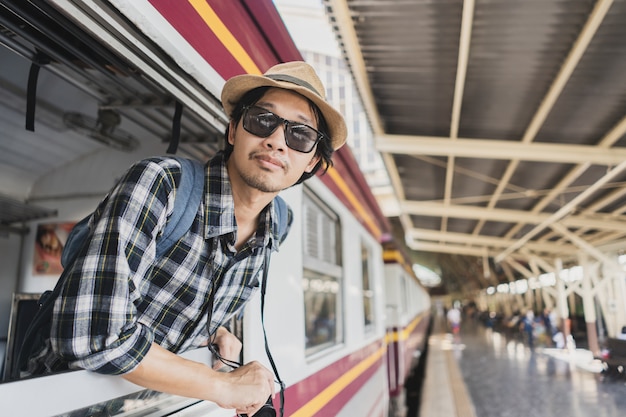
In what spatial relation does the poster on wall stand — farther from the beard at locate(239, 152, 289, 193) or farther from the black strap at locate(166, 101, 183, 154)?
the beard at locate(239, 152, 289, 193)

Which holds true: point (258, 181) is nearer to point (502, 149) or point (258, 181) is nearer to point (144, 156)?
point (144, 156)

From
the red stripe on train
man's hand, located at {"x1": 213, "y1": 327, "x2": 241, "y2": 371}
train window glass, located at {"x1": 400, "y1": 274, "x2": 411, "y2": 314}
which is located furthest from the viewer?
train window glass, located at {"x1": 400, "y1": 274, "x2": 411, "y2": 314}

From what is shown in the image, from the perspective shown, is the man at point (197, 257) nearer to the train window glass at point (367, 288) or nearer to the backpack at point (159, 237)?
the backpack at point (159, 237)

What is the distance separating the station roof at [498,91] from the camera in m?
4.01

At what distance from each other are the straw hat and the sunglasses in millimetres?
73

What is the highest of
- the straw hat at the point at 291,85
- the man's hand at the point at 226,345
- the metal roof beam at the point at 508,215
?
the metal roof beam at the point at 508,215

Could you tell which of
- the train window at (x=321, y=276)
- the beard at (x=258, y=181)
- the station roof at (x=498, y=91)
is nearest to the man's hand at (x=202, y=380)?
the beard at (x=258, y=181)

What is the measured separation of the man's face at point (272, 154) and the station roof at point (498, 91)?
292cm

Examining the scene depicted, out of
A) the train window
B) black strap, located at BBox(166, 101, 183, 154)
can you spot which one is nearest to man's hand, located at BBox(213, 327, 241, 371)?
black strap, located at BBox(166, 101, 183, 154)

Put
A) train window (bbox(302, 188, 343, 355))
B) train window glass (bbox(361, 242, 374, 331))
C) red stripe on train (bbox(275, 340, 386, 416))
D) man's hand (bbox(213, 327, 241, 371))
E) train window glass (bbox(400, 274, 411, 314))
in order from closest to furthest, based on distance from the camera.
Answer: man's hand (bbox(213, 327, 241, 371))
red stripe on train (bbox(275, 340, 386, 416))
train window (bbox(302, 188, 343, 355))
train window glass (bbox(361, 242, 374, 331))
train window glass (bbox(400, 274, 411, 314))

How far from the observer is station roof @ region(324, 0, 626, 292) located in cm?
401

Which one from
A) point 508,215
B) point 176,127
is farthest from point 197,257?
point 508,215

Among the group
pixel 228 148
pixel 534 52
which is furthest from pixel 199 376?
pixel 534 52

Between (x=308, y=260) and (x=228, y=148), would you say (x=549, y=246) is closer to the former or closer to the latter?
(x=308, y=260)
